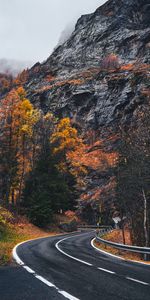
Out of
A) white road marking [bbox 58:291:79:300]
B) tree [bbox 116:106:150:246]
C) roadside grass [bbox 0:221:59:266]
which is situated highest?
tree [bbox 116:106:150:246]

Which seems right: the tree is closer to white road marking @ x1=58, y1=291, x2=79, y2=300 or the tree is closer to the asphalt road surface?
the asphalt road surface

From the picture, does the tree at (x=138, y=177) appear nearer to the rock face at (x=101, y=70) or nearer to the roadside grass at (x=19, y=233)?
the roadside grass at (x=19, y=233)

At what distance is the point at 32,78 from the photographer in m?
128

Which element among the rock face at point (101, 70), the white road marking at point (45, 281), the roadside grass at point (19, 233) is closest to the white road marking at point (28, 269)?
the white road marking at point (45, 281)

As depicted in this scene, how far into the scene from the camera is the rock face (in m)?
77.5

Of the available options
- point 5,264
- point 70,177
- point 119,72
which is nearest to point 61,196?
point 70,177

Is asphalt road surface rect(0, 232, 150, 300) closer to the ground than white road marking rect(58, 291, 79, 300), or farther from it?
closer to the ground

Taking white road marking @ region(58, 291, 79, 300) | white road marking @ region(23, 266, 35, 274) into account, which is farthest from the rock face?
white road marking @ region(58, 291, 79, 300)

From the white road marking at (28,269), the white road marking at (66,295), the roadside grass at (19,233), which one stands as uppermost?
the white road marking at (66,295)

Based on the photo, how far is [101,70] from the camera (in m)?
95.6

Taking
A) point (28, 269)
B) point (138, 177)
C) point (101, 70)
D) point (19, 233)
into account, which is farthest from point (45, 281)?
point (101, 70)

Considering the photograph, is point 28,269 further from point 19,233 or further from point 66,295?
point 19,233

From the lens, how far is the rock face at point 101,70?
77500mm

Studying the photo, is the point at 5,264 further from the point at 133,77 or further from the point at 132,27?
the point at 132,27
